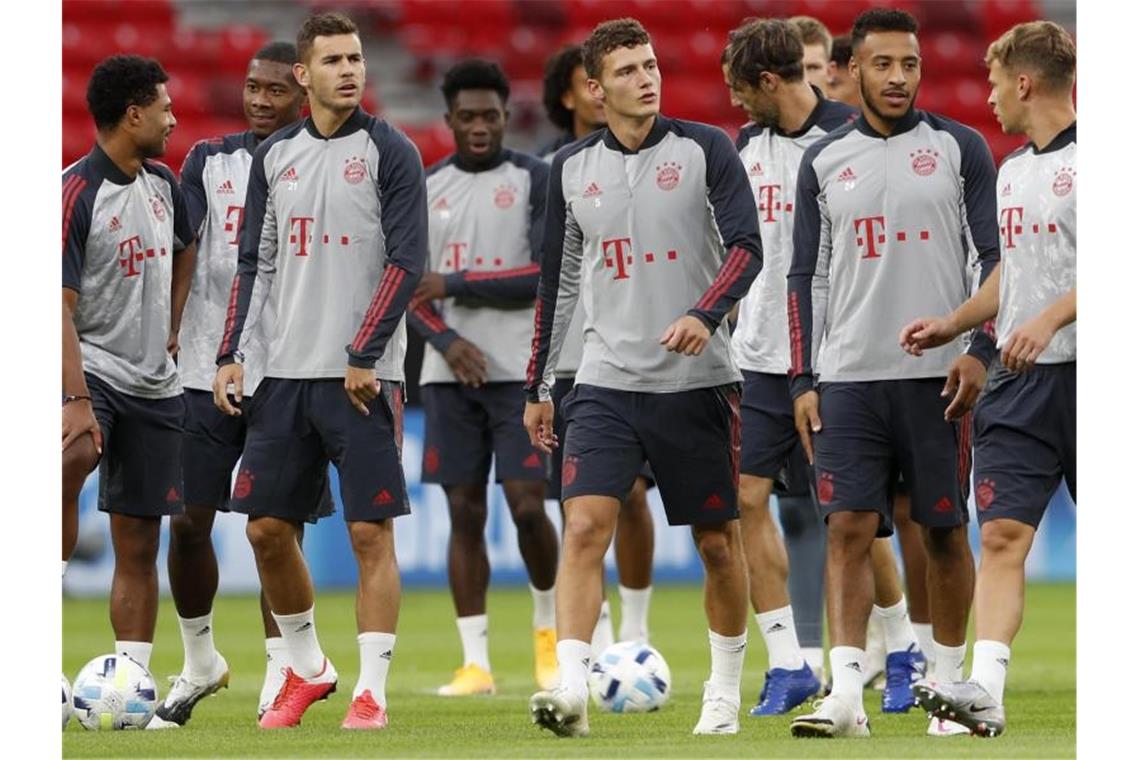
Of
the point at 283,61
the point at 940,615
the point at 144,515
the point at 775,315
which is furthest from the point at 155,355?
the point at 940,615

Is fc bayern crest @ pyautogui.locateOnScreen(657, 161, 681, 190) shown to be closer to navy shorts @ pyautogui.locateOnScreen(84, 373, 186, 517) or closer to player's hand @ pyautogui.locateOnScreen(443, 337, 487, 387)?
navy shorts @ pyautogui.locateOnScreen(84, 373, 186, 517)

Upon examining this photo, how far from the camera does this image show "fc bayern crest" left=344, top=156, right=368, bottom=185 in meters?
7.62

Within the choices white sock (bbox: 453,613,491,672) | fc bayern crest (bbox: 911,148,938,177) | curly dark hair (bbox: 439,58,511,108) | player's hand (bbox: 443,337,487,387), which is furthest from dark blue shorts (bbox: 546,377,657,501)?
fc bayern crest (bbox: 911,148,938,177)

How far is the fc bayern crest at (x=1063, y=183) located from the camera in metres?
6.65

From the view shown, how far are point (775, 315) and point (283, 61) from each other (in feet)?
7.24

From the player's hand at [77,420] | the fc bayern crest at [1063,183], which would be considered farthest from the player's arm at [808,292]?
the player's hand at [77,420]

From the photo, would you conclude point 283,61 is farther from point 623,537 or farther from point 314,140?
point 623,537

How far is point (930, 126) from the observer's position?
7.46 meters

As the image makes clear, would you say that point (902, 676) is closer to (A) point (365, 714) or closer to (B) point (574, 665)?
(B) point (574, 665)

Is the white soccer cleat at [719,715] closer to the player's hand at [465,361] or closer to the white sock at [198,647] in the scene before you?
the white sock at [198,647]

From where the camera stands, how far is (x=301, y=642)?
781 centimetres

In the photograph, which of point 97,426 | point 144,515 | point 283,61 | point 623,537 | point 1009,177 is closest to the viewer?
point 1009,177

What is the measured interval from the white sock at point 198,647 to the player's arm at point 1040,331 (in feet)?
11.5

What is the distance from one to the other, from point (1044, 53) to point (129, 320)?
3.40 metres
